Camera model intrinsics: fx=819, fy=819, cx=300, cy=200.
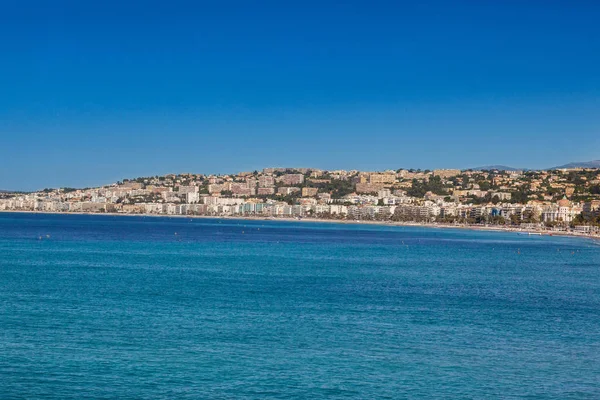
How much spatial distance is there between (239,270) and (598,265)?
21.8m

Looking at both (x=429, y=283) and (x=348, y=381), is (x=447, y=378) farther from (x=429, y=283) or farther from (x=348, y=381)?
(x=429, y=283)

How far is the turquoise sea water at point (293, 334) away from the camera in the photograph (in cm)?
1508

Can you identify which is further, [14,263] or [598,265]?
[598,265]

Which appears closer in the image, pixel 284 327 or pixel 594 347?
pixel 594 347

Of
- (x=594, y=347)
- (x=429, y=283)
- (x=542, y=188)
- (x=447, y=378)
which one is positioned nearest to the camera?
(x=447, y=378)

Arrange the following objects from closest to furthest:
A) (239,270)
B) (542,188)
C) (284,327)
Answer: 1. (284,327)
2. (239,270)
3. (542,188)

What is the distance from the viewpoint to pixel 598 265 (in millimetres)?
47219

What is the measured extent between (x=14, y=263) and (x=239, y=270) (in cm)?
1135

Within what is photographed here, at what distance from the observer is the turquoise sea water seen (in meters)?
15.1

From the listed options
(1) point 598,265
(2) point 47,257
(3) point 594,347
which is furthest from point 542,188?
(3) point 594,347

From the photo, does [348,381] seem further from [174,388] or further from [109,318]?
[109,318]

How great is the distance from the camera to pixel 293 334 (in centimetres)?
A: 1988

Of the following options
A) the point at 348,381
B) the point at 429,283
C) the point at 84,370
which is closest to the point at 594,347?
the point at 348,381

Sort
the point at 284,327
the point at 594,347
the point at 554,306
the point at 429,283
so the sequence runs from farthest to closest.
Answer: the point at 429,283 < the point at 554,306 < the point at 284,327 < the point at 594,347
